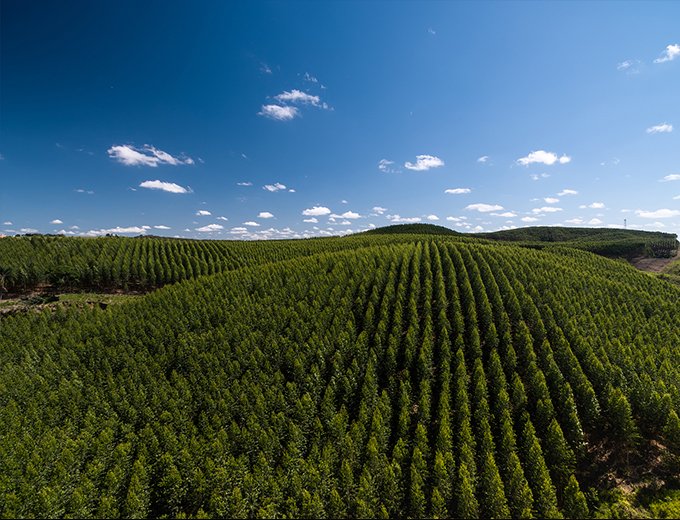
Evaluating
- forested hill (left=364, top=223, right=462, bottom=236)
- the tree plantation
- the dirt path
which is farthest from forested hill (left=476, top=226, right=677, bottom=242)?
the tree plantation

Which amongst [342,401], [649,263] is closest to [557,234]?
[649,263]

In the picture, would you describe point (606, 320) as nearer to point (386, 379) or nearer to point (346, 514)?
point (386, 379)

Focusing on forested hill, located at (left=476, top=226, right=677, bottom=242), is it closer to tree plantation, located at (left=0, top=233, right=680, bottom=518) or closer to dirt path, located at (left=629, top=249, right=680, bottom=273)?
dirt path, located at (left=629, top=249, right=680, bottom=273)

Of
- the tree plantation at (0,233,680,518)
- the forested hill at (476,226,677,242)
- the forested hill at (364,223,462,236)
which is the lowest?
the tree plantation at (0,233,680,518)

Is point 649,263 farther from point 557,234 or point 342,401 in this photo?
point 342,401

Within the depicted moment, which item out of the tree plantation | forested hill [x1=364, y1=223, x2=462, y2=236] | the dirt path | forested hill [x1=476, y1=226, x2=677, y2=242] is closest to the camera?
the tree plantation

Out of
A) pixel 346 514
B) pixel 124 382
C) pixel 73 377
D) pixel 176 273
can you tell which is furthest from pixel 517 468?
pixel 176 273

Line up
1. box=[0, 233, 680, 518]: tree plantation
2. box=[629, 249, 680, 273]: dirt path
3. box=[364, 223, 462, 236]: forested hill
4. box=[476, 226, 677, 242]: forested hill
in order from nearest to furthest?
box=[0, 233, 680, 518]: tree plantation → box=[629, 249, 680, 273]: dirt path → box=[476, 226, 677, 242]: forested hill → box=[364, 223, 462, 236]: forested hill

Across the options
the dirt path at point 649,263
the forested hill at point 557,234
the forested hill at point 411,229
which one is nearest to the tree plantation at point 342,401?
the dirt path at point 649,263
